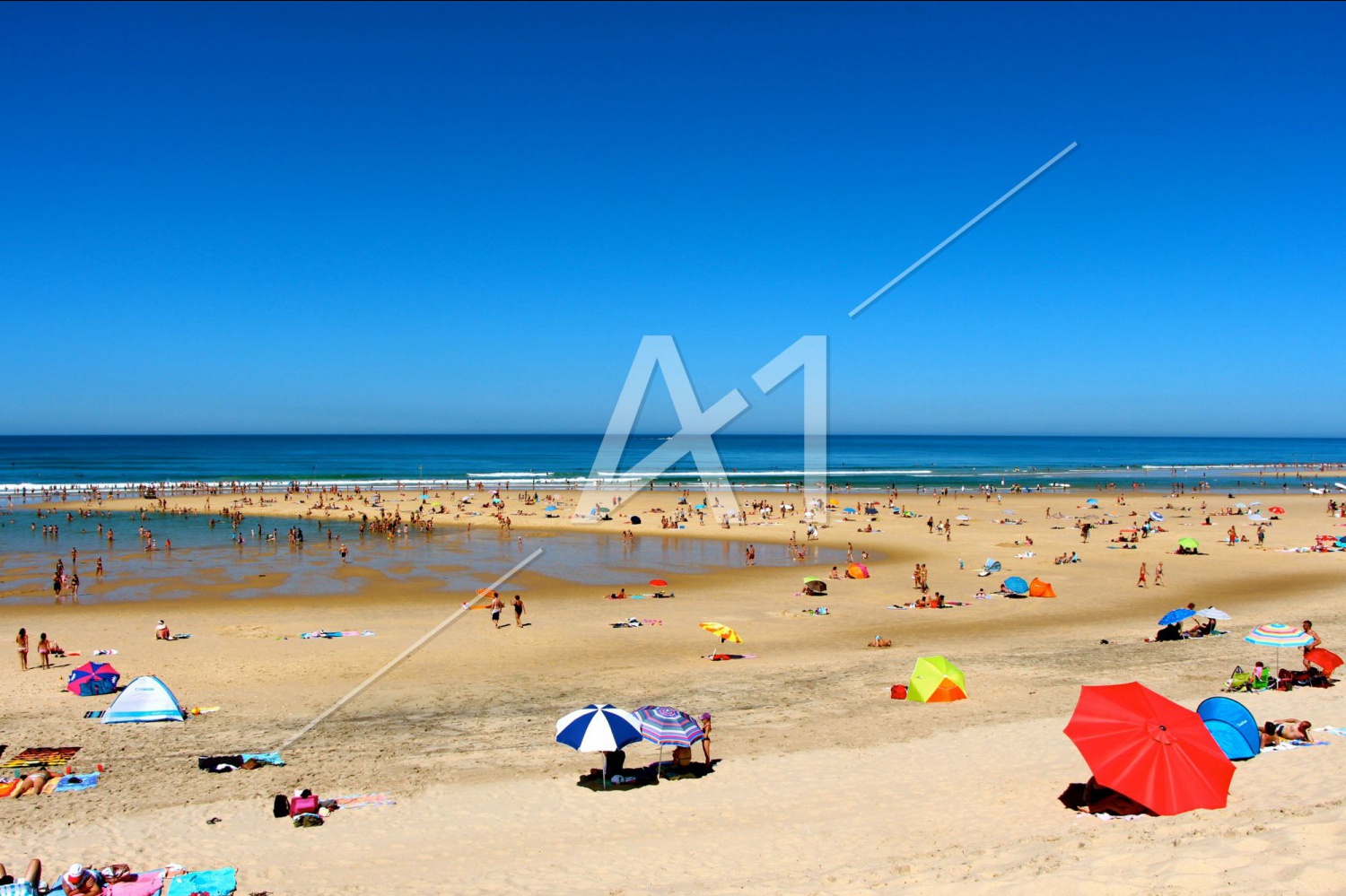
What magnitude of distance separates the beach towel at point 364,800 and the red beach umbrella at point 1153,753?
8407mm

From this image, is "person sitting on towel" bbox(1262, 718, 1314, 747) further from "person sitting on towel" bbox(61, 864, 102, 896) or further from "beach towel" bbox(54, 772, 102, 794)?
"beach towel" bbox(54, 772, 102, 794)

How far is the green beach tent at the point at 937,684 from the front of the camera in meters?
15.5

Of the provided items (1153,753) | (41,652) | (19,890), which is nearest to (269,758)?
(19,890)

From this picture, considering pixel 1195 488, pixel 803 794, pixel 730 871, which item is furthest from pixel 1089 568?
pixel 1195 488

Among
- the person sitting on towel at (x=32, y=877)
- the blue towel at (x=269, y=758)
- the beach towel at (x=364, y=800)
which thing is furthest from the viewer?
the blue towel at (x=269, y=758)

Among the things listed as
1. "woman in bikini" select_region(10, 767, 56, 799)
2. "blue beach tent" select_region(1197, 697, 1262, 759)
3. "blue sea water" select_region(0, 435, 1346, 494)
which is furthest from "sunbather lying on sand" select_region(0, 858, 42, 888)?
"blue sea water" select_region(0, 435, 1346, 494)

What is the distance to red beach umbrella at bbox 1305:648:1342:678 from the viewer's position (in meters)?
15.3

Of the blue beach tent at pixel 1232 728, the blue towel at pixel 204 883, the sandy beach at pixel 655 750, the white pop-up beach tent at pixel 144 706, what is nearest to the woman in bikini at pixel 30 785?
the sandy beach at pixel 655 750

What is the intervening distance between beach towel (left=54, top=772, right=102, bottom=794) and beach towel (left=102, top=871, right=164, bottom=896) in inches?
150

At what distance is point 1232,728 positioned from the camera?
11.2m

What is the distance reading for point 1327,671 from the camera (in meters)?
15.3

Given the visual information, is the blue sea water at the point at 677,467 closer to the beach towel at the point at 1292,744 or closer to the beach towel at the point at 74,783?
the beach towel at the point at 74,783

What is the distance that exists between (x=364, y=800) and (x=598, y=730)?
311 centimetres

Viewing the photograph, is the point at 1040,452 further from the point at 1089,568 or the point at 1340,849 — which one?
the point at 1340,849
